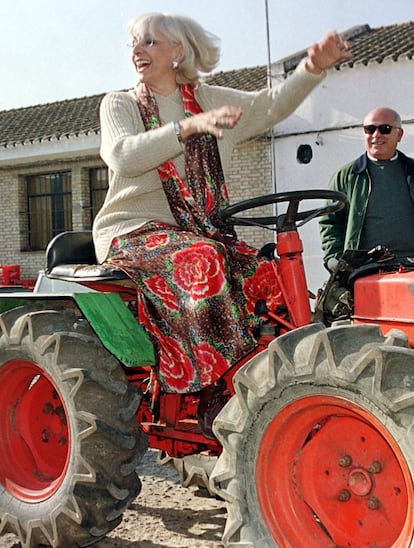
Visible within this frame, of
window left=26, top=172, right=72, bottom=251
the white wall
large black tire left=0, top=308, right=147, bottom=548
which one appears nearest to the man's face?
large black tire left=0, top=308, right=147, bottom=548

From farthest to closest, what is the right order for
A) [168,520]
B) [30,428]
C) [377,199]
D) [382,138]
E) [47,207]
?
[47,207], [382,138], [377,199], [168,520], [30,428]

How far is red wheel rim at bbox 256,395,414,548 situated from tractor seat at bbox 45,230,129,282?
113cm

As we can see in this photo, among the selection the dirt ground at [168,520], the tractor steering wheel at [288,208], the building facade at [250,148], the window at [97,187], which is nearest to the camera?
the tractor steering wheel at [288,208]

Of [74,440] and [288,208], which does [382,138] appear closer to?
[288,208]

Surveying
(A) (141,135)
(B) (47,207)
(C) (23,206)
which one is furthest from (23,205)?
(A) (141,135)

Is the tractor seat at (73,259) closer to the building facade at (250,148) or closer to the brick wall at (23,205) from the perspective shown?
the building facade at (250,148)

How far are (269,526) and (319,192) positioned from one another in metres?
1.21

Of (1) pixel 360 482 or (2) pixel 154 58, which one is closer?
(1) pixel 360 482

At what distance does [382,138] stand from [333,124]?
9.94 metres

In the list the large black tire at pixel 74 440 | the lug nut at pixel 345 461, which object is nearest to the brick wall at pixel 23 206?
the large black tire at pixel 74 440

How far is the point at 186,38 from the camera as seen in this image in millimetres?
3188

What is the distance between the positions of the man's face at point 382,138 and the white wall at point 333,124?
29.2 ft

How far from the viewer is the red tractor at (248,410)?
2.22m

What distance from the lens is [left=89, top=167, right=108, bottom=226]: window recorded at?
59.7ft
